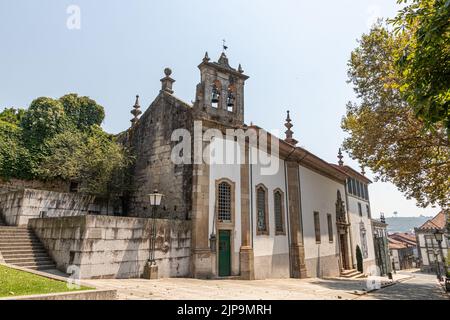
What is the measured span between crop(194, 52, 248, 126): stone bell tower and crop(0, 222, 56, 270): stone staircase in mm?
9208

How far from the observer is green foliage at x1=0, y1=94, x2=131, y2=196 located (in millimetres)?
17719

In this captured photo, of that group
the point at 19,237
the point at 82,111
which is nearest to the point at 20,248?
the point at 19,237

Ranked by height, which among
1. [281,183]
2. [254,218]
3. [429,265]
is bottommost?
[429,265]

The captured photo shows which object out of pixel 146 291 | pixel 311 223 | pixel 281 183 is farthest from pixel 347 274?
pixel 146 291

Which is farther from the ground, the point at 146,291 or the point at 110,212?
the point at 110,212

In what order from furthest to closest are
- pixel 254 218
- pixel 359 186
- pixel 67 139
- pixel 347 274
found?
pixel 359 186 < pixel 347 274 < pixel 67 139 < pixel 254 218

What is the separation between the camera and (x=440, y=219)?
56.0m

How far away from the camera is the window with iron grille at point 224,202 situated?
605 inches

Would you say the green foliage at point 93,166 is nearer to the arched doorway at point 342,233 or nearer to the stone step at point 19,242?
the stone step at point 19,242

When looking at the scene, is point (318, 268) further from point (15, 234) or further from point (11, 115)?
point (11, 115)

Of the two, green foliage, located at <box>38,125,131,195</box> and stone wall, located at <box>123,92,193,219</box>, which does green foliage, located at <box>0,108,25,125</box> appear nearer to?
green foliage, located at <box>38,125,131,195</box>

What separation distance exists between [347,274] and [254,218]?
1301 centimetres

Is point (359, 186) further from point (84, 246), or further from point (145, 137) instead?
point (84, 246)

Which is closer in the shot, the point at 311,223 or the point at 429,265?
the point at 311,223
